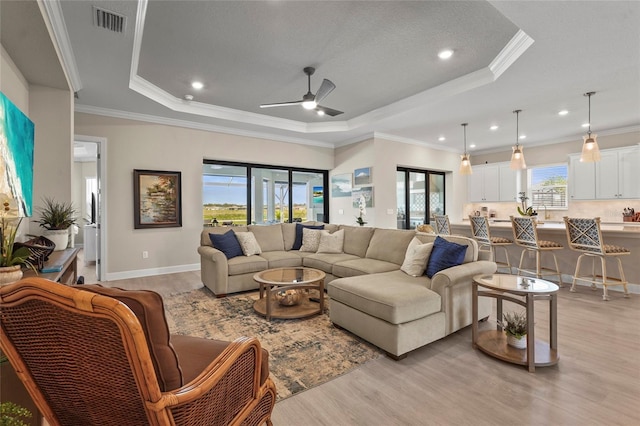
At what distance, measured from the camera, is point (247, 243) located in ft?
14.9

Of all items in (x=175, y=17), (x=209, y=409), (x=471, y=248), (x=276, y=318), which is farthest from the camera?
(x=276, y=318)

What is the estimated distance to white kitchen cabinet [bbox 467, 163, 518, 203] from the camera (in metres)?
7.57

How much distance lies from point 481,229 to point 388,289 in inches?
137

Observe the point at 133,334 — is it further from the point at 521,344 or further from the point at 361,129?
the point at 361,129

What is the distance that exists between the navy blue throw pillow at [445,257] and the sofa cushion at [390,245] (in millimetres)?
806

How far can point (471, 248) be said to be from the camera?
3.06 m

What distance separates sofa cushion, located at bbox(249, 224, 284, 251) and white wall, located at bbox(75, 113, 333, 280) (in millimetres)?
1486

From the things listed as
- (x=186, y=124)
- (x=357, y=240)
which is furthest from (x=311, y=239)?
(x=186, y=124)

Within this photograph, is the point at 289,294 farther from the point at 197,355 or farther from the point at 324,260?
the point at 197,355

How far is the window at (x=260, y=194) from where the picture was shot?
6090mm

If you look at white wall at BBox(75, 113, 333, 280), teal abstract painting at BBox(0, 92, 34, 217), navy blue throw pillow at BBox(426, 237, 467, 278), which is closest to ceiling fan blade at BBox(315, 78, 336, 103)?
navy blue throw pillow at BBox(426, 237, 467, 278)

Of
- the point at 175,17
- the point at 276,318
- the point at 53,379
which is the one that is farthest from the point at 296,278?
the point at 175,17

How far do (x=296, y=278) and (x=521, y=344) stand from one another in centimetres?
215

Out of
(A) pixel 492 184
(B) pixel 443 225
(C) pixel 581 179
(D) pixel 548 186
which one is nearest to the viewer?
(B) pixel 443 225
